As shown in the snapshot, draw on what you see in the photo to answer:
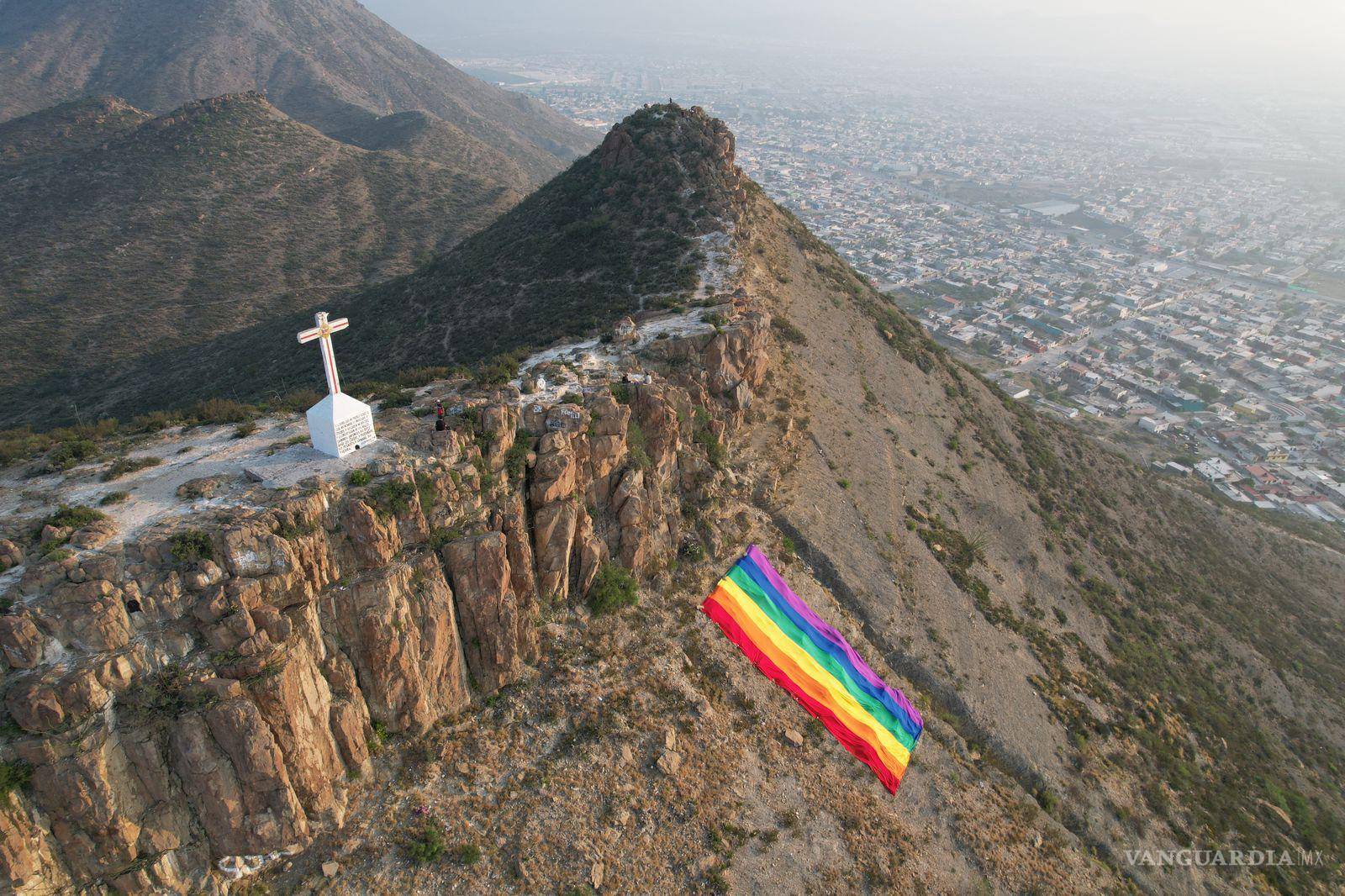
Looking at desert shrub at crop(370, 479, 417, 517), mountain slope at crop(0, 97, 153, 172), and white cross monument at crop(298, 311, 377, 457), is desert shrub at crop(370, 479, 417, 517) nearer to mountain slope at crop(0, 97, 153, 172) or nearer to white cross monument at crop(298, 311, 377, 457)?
white cross monument at crop(298, 311, 377, 457)

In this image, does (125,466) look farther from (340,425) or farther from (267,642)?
Result: (267,642)

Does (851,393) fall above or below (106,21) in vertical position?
below

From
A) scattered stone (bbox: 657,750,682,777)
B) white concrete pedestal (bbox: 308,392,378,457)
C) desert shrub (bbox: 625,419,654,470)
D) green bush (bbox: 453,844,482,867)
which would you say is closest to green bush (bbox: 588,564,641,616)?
desert shrub (bbox: 625,419,654,470)

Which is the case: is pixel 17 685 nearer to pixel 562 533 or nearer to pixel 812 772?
pixel 562 533

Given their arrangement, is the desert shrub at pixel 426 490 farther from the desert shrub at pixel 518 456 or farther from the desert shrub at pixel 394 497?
the desert shrub at pixel 518 456

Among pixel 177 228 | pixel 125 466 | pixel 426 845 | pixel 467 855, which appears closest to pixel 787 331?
pixel 467 855

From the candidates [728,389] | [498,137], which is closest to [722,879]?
[728,389]
